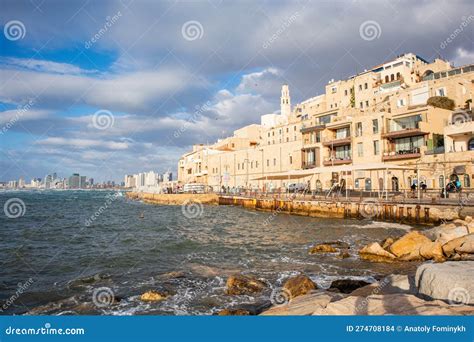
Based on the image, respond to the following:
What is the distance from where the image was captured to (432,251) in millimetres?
13148

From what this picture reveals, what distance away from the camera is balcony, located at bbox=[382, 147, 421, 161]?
1412 inches

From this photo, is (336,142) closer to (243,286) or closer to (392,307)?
(243,286)

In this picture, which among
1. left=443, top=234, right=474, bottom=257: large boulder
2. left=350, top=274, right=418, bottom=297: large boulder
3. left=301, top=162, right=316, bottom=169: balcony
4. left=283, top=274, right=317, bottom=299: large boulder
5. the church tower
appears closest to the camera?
left=350, top=274, right=418, bottom=297: large boulder

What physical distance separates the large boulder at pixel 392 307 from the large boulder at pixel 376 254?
27.7ft

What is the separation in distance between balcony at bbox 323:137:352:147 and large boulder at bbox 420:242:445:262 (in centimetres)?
3179

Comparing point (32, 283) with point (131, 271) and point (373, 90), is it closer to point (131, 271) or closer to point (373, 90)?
point (131, 271)

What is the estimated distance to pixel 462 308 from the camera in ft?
16.2

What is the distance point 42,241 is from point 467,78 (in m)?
50.8

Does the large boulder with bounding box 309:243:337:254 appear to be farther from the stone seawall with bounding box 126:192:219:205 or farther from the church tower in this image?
the church tower

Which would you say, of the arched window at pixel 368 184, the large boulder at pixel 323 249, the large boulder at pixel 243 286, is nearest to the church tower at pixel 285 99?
the arched window at pixel 368 184

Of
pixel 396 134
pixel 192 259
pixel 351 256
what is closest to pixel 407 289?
pixel 351 256
